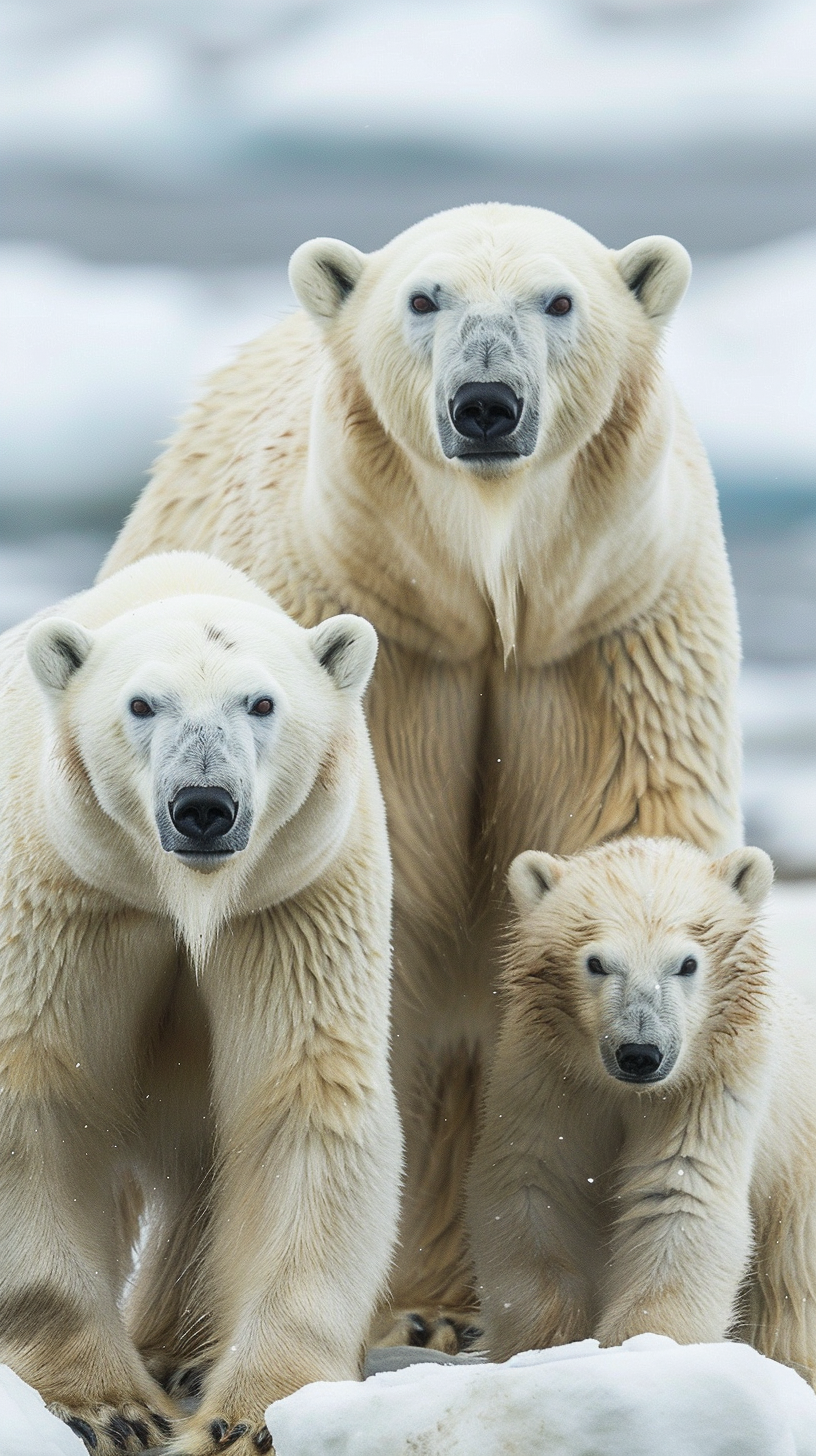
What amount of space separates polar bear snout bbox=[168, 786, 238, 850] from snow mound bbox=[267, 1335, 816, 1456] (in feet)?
2.61

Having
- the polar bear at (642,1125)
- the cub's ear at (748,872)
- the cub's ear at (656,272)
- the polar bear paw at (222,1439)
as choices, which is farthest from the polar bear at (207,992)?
the cub's ear at (656,272)

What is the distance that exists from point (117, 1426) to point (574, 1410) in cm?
89

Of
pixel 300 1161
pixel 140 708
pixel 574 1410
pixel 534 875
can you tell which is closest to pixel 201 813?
pixel 140 708

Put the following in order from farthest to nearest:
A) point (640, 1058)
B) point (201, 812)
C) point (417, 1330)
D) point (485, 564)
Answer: point (417, 1330) < point (485, 564) < point (640, 1058) < point (201, 812)

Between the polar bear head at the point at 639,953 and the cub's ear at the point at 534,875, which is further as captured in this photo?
the cub's ear at the point at 534,875

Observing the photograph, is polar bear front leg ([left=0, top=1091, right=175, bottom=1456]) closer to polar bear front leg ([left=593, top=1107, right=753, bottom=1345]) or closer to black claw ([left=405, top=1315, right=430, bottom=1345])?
polar bear front leg ([left=593, top=1107, right=753, bottom=1345])

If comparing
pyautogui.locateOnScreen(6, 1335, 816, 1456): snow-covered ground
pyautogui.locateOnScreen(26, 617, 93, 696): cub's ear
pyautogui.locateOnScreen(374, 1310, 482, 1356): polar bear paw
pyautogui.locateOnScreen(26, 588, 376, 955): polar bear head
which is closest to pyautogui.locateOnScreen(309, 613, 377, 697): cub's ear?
pyautogui.locateOnScreen(26, 588, 376, 955): polar bear head

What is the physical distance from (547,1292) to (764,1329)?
0.55 m

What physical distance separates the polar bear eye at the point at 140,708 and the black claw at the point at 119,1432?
1.10m

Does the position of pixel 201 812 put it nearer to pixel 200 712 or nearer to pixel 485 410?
pixel 200 712

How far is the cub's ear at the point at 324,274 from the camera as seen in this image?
4.39 m

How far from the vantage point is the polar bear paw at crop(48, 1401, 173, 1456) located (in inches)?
136

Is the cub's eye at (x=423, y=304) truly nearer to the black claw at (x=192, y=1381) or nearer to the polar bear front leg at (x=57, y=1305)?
the polar bear front leg at (x=57, y=1305)

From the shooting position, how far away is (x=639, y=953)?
153 inches
